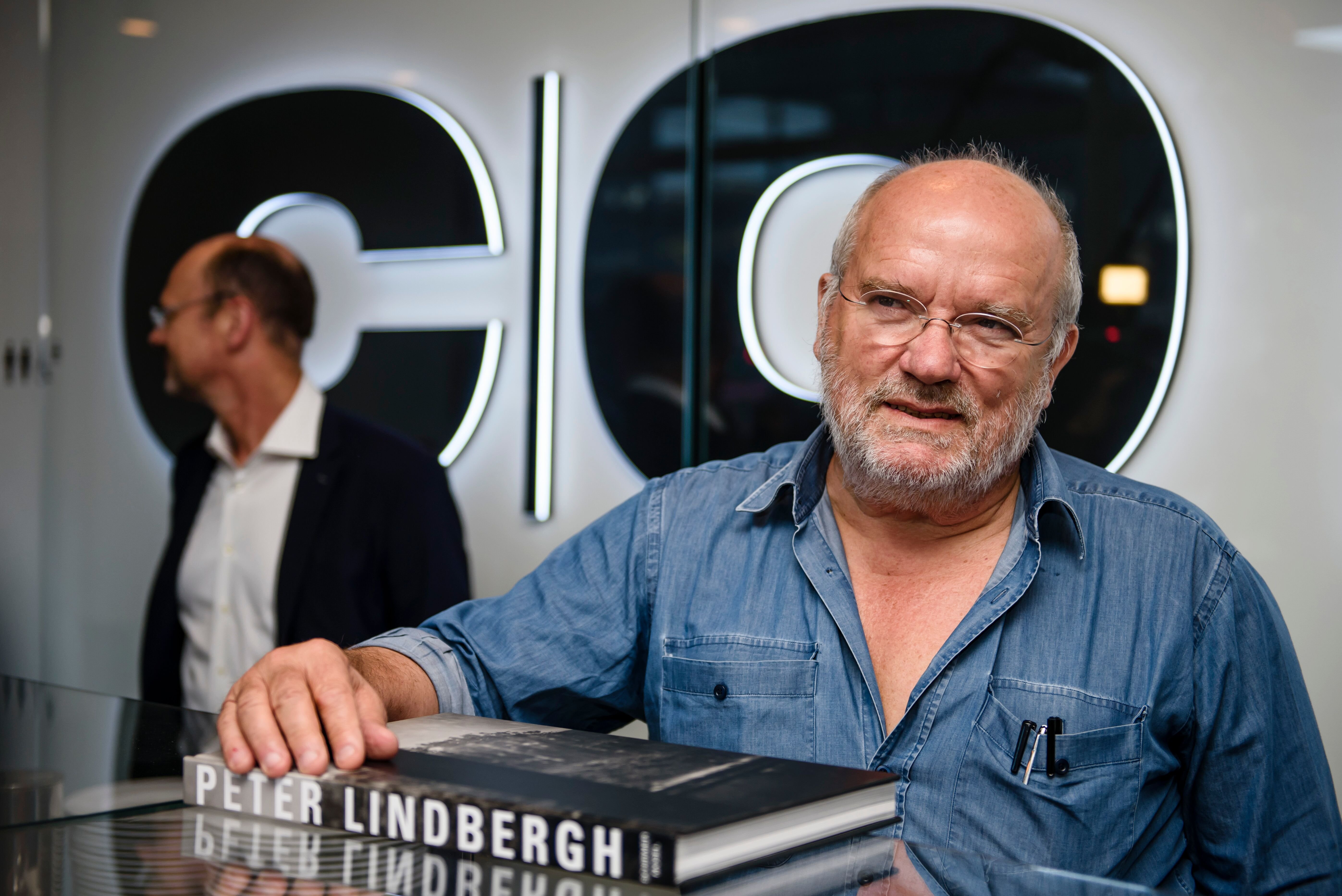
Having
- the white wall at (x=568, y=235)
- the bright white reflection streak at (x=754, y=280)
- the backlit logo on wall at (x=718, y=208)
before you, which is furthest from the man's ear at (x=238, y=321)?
the bright white reflection streak at (x=754, y=280)

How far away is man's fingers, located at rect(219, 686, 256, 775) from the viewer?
0.94 m

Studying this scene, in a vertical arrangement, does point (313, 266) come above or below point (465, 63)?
below

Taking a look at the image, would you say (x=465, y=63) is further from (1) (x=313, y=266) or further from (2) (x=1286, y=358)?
(2) (x=1286, y=358)

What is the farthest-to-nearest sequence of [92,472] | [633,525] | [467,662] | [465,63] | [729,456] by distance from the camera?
1. [92,472]
2. [465,63]
3. [729,456]
4. [633,525]
5. [467,662]

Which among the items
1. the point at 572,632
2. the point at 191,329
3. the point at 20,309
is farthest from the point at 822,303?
the point at 20,309

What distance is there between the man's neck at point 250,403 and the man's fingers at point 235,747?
206cm

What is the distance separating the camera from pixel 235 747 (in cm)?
95

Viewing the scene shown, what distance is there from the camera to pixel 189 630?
2.87 metres

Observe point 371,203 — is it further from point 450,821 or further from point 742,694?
point 450,821

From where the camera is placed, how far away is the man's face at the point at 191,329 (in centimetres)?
305

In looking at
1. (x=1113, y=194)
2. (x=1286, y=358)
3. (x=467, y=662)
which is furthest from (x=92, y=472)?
(x=1286, y=358)

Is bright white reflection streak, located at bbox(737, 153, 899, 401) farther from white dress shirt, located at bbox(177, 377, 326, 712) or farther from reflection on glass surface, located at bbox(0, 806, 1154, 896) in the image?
reflection on glass surface, located at bbox(0, 806, 1154, 896)

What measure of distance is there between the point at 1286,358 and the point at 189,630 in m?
2.65

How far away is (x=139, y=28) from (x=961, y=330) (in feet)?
11.2
